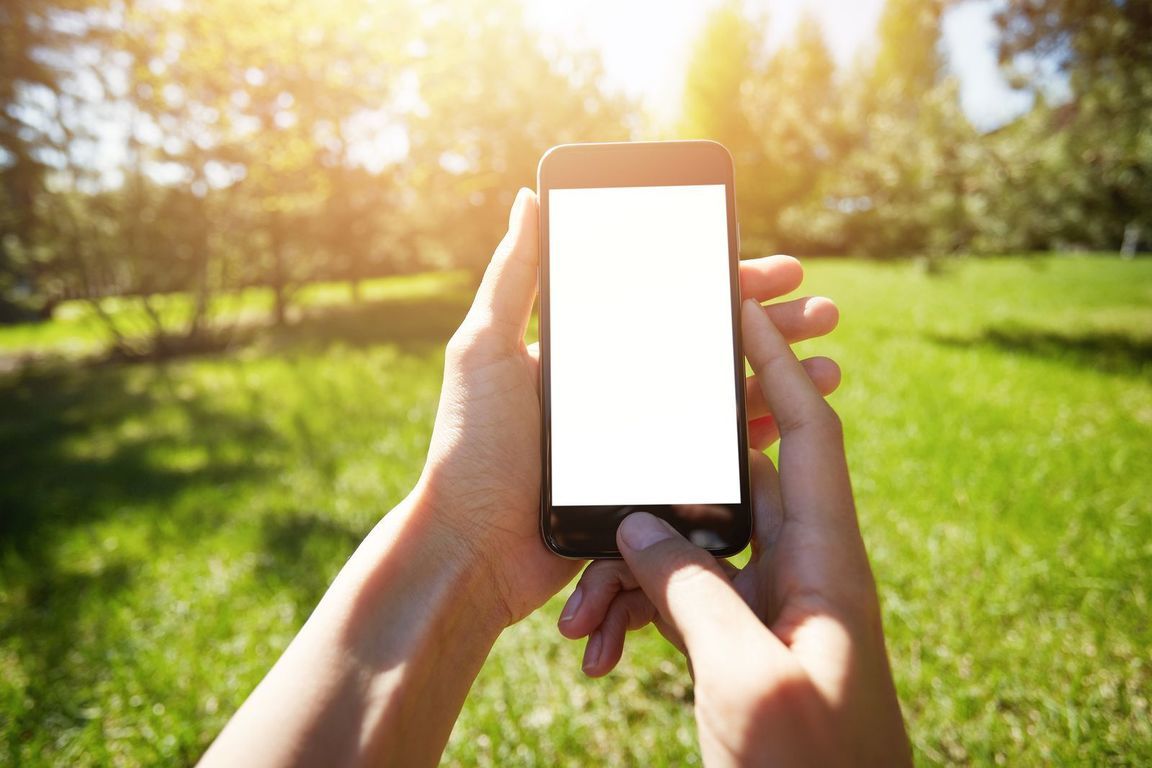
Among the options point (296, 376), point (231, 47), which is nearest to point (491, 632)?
point (296, 376)

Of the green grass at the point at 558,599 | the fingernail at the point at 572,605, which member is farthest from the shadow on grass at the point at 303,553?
the fingernail at the point at 572,605

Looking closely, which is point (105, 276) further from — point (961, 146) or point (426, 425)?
point (961, 146)

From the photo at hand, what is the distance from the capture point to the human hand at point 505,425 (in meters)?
1.69

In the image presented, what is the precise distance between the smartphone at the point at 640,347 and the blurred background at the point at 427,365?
984mm

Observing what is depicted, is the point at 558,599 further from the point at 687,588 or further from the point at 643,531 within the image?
A: the point at 687,588

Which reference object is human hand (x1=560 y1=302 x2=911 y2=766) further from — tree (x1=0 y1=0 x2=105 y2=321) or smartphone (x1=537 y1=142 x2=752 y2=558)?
tree (x1=0 y1=0 x2=105 y2=321)

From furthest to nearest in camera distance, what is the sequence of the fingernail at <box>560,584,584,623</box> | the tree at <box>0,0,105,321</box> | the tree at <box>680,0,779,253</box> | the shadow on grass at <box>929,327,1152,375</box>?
1. the tree at <box>680,0,779,253</box>
2. the tree at <box>0,0,105,321</box>
3. the shadow on grass at <box>929,327,1152,375</box>
4. the fingernail at <box>560,584,584,623</box>

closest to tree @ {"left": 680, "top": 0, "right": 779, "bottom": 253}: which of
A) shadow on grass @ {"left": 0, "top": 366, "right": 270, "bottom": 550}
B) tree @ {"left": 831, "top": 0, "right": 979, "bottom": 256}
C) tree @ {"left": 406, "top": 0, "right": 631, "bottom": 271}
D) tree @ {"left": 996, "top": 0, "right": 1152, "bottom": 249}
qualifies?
tree @ {"left": 406, "top": 0, "right": 631, "bottom": 271}

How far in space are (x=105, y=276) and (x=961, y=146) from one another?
12.5m

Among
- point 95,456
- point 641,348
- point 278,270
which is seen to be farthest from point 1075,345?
point 278,270

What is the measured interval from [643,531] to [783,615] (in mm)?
434

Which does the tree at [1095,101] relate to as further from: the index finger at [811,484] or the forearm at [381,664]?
the forearm at [381,664]

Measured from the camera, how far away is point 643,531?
155 centimetres

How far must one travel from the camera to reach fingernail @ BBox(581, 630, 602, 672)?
1547 mm
